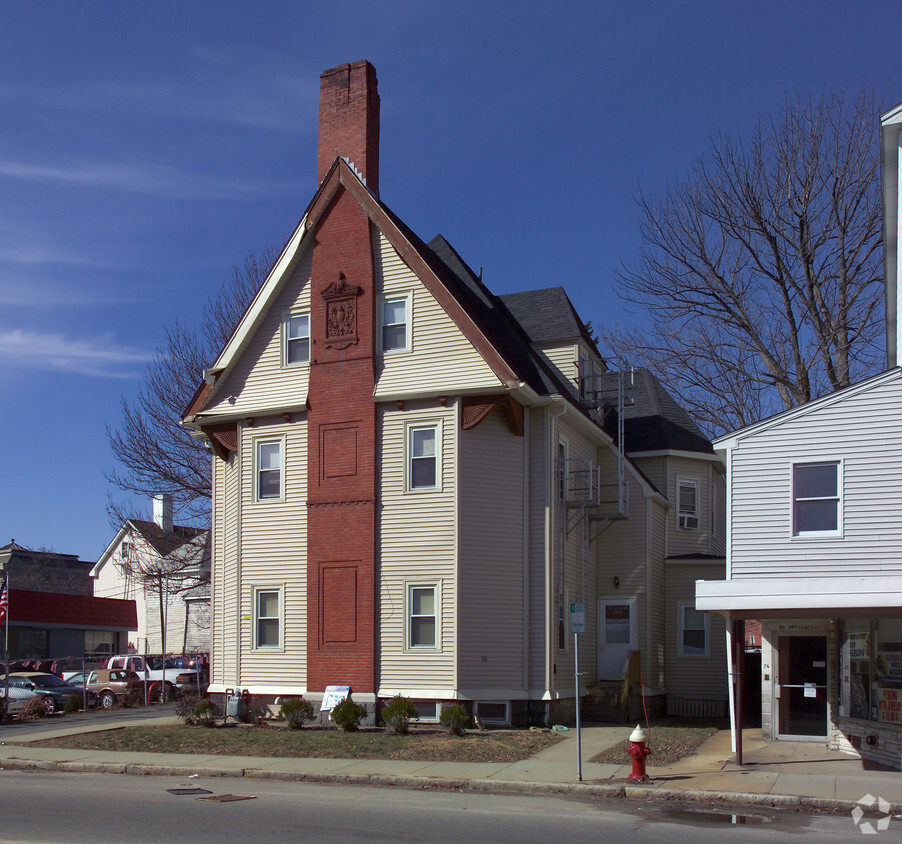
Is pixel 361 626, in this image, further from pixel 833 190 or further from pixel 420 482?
pixel 833 190

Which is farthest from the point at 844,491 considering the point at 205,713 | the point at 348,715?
the point at 205,713

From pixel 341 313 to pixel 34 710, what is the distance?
1415 cm

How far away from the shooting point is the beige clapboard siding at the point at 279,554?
23.1 meters

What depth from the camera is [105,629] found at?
163 feet

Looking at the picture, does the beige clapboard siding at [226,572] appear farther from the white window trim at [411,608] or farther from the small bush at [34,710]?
the small bush at [34,710]

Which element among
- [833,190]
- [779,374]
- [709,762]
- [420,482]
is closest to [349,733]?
[420,482]

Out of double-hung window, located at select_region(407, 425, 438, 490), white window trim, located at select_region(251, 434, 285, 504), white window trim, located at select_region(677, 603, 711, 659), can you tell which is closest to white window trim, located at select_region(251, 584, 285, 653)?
white window trim, located at select_region(251, 434, 285, 504)

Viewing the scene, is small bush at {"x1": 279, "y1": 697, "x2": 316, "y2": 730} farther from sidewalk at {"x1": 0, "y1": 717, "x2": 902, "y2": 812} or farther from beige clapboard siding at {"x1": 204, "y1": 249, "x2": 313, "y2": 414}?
beige clapboard siding at {"x1": 204, "y1": 249, "x2": 313, "y2": 414}

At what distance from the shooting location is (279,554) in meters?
23.6

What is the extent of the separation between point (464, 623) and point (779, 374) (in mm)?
14017

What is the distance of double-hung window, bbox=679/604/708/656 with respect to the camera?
27.9 meters

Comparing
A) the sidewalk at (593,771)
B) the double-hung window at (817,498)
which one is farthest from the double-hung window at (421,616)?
the double-hung window at (817,498)

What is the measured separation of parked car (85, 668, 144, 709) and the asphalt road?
17071 mm

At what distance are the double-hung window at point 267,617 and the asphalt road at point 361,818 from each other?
314 inches
